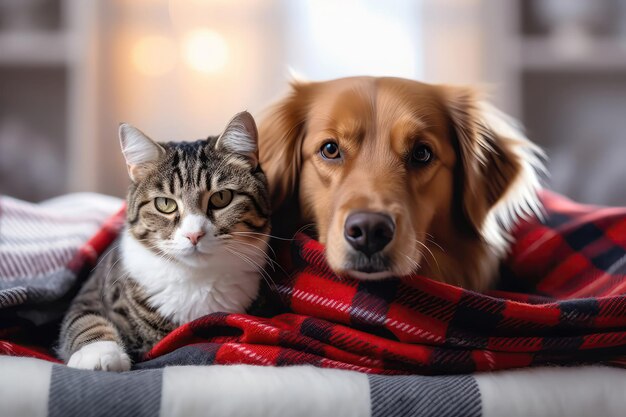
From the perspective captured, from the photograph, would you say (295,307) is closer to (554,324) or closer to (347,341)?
(347,341)

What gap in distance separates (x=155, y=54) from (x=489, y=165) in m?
1.95

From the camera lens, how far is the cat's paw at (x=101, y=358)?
0.90 metres

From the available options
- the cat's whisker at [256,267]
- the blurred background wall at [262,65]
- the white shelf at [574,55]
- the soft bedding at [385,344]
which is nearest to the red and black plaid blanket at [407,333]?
the soft bedding at [385,344]

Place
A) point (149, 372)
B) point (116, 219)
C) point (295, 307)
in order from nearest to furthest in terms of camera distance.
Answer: point (149, 372), point (295, 307), point (116, 219)

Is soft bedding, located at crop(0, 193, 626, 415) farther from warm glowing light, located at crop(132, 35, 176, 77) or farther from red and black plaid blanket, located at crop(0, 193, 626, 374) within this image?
warm glowing light, located at crop(132, 35, 176, 77)

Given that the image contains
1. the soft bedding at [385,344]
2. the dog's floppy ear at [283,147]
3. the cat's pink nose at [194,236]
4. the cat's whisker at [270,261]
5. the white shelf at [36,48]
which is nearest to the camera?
the soft bedding at [385,344]

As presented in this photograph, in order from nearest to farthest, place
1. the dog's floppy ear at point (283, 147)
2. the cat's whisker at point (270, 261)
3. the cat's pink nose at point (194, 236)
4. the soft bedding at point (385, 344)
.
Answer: the soft bedding at point (385, 344)
the cat's pink nose at point (194, 236)
the cat's whisker at point (270, 261)
the dog's floppy ear at point (283, 147)

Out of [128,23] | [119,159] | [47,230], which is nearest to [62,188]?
[119,159]

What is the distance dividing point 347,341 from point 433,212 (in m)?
0.32

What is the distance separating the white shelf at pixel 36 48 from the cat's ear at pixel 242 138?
1.91m

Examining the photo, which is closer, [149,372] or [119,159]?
[149,372]

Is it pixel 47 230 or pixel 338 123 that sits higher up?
pixel 338 123

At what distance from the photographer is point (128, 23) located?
2.72m

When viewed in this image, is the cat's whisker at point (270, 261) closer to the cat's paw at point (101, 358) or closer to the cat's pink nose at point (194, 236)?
the cat's pink nose at point (194, 236)
